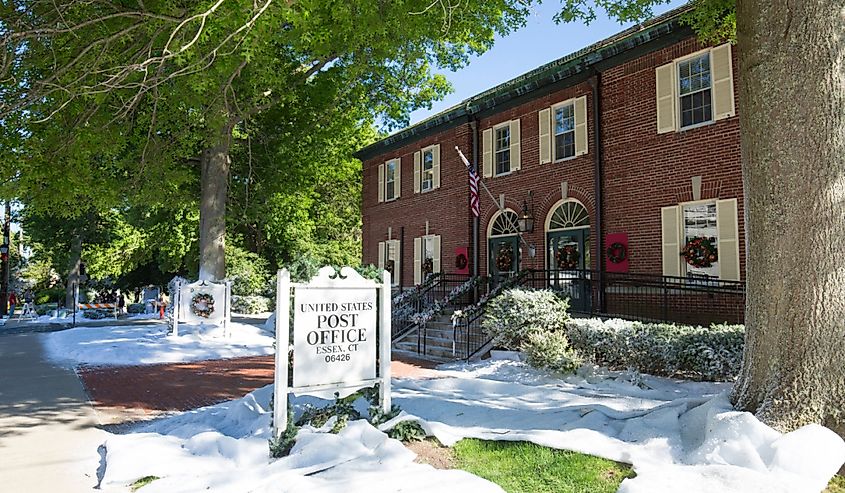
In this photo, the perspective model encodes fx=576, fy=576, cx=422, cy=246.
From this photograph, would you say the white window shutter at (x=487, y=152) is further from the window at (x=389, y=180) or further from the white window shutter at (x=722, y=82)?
the white window shutter at (x=722, y=82)

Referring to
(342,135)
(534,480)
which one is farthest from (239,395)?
(342,135)

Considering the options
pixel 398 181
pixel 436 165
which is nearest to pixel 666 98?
pixel 436 165

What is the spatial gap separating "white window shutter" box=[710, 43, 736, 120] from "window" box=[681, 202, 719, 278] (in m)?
1.86

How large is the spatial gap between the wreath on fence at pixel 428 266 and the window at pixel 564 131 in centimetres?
617

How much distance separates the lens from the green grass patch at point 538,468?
13.6 ft

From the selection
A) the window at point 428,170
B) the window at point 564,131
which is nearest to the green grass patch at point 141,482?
the window at point 564,131

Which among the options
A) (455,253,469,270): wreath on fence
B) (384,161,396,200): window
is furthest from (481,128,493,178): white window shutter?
(384,161,396,200): window

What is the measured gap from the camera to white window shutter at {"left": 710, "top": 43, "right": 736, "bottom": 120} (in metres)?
11.4

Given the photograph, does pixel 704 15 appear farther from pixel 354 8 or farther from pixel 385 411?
pixel 385 411

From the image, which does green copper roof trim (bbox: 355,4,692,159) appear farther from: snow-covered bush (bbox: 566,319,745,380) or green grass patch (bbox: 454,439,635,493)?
green grass patch (bbox: 454,439,635,493)

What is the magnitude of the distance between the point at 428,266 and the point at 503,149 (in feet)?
16.0

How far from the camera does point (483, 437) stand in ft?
17.0

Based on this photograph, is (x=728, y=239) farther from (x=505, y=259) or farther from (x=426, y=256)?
(x=426, y=256)

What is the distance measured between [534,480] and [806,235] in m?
2.89
